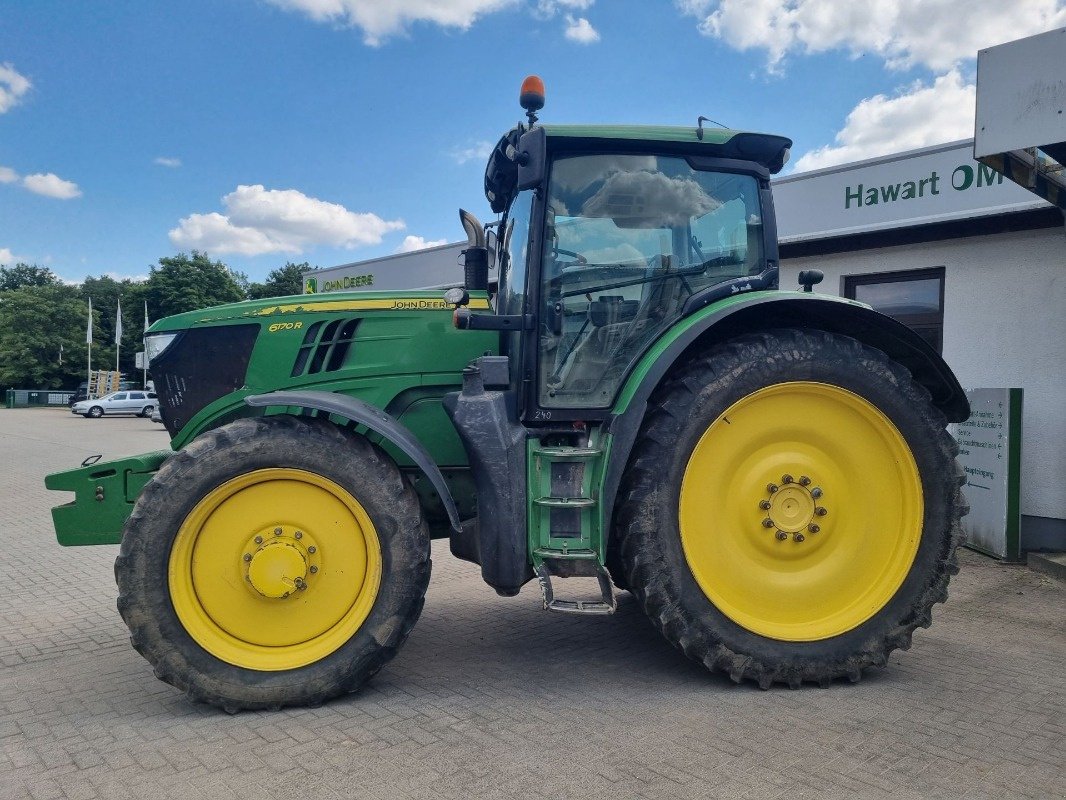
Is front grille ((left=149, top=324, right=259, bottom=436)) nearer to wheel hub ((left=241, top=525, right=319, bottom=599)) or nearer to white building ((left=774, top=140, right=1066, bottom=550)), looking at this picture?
wheel hub ((left=241, top=525, right=319, bottom=599))

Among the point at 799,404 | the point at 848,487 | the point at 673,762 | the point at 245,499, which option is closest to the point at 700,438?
the point at 799,404

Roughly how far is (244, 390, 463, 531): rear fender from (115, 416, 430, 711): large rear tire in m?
0.10

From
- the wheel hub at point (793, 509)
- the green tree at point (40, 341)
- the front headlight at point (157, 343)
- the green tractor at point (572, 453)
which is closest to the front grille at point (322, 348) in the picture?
the green tractor at point (572, 453)

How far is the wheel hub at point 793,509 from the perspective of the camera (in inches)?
150

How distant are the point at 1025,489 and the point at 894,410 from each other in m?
4.27

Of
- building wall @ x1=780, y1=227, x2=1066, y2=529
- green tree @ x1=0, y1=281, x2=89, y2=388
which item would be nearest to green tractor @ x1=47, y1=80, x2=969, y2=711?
building wall @ x1=780, y1=227, x2=1066, y2=529

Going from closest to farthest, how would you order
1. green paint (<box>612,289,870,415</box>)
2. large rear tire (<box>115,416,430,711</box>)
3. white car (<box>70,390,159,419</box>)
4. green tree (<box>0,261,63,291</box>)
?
large rear tire (<box>115,416,430,711</box>) < green paint (<box>612,289,870,415</box>) < white car (<box>70,390,159,419</box>) < green tree (<box>0,261,63,291</box>)

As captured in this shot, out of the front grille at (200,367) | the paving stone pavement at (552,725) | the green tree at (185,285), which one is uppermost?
the green tree at (185,285)

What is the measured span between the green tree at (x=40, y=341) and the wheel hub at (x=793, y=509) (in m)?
65.7

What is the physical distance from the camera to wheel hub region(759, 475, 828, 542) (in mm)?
3814

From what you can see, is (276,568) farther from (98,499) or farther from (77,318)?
(77,318)

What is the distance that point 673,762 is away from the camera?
2973mm

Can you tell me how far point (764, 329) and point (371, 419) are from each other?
1909 mm

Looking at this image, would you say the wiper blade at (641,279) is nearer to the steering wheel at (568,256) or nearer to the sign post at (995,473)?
the steering wheel at (568,256)
